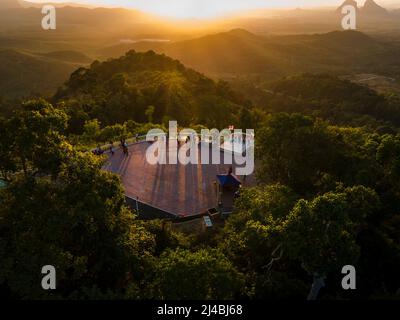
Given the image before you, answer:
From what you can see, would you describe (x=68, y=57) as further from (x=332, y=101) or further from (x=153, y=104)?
(x=153, y=104)

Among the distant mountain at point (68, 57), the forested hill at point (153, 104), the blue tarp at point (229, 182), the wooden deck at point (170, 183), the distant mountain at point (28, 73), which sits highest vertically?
the distant mountain at point (68, 57)

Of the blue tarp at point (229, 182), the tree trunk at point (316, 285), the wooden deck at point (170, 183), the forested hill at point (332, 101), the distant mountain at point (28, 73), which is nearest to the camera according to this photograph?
the tree trunk at point (316, 285)

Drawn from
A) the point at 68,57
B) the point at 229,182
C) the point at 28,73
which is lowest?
the point at 229,182

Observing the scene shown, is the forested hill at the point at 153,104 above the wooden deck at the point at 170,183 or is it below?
above

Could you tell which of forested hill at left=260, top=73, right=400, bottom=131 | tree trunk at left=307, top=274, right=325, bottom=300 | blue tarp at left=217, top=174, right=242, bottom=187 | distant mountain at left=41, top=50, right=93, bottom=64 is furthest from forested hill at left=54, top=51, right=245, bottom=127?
distant mountain at left=41, top=50, right=93, bottom=64

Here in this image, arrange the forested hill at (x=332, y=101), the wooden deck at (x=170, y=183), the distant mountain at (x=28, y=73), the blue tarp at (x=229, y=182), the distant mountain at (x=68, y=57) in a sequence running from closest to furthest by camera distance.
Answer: the wooden deck at (x=170, y=183), the blue tarp at (x=229, y=182), the forested hill at (x=332, y=101), the distant mountain at (x=28, y=73), the distant mountain at (x=68, y=57)

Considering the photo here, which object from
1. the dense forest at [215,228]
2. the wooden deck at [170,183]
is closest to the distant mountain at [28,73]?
the wooden deck at [170,183]

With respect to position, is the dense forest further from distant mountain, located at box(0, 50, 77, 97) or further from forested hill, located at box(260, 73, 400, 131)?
distant mountain, located at box(0, 50, 77, 97)

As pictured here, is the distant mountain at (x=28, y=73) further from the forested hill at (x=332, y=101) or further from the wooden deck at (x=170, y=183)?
the wooden deck at (x=170, y=183)

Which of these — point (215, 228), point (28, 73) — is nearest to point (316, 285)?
point (215, 228)

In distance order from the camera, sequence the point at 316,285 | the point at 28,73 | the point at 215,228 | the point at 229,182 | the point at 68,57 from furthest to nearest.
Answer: the point at 68,57 → the point at 28,73 → the point at 229,182 → the point at 215,228 → the point at 316,285
